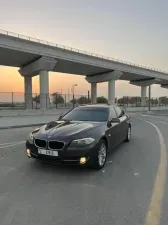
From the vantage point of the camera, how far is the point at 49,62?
1283 inches

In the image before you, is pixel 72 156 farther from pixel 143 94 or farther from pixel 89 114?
pixel 143 94

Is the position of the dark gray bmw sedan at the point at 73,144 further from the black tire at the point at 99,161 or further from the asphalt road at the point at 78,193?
the asphalt road at the point at 78,193

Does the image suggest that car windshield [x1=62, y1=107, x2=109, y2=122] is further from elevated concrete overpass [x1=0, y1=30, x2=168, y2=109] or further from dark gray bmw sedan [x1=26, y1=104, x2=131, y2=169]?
elevated concrete overpass [x1=0, y1=30, x2=168, y2=109]

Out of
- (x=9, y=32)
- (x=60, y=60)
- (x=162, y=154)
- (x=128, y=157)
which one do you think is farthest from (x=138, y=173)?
(x=60, y=60)

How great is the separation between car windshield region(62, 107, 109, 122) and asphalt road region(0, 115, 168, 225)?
4.00 ft

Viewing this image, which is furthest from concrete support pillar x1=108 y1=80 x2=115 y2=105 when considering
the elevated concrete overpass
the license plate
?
the license plate

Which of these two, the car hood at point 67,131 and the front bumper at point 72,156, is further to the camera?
the car hood at point 67,131

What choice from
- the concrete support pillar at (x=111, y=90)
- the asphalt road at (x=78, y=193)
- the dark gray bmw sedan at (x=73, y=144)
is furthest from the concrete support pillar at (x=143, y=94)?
the dark gray bmw sedan at (x=73, y=144)

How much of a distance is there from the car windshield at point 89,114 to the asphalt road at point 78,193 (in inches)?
48.0

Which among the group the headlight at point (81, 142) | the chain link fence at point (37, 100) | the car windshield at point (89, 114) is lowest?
the headlight at point (81, 142)

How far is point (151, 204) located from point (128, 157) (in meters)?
2.81

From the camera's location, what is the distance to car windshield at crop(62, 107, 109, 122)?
20.7 ft

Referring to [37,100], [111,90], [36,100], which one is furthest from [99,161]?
[111,90]

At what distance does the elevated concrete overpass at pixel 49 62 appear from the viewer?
1123 inches
